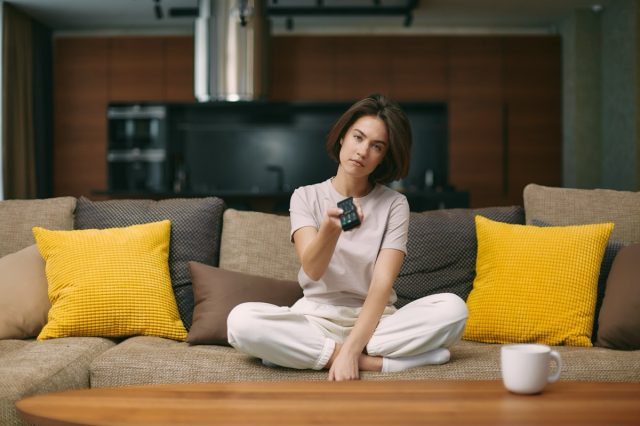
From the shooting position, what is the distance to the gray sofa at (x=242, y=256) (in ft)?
6.59

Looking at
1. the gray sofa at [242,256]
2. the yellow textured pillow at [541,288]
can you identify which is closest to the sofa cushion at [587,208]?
the gray sofa at [242,256]

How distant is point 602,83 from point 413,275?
190 inches

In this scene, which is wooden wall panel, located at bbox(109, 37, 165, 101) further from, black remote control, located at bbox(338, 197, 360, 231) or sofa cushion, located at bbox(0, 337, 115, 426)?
black remote control, located at bbox(338, 197, 360, 231)

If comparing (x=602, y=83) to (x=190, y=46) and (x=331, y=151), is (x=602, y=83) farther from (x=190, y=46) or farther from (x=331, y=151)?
(x=331, y=151)

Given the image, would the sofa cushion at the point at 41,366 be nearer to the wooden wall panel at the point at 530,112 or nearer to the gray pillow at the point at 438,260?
the gray pillow at the point at 438,260

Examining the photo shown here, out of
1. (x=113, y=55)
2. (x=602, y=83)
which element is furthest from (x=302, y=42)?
(x=602, y=83)

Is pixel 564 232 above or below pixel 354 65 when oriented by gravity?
below

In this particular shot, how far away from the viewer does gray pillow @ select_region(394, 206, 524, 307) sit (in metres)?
2.51

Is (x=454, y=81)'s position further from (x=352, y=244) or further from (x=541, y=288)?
(x=352, y=244)

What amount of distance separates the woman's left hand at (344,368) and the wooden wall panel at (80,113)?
5626 millimetres

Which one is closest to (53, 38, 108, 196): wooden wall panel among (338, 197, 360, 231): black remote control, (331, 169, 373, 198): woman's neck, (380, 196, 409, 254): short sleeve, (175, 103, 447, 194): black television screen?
(175, 103, 447, 194): black television screen

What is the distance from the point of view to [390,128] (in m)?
2.13

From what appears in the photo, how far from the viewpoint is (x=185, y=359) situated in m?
2.03

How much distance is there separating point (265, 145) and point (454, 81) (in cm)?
190
